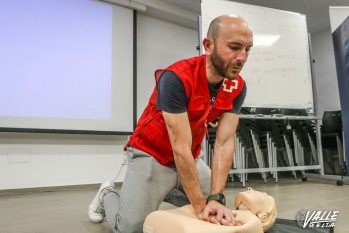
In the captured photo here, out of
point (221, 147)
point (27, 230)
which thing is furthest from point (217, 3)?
point (27, 230)

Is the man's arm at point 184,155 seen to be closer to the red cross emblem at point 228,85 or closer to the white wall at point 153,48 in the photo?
the red cross emblem at point 228,85

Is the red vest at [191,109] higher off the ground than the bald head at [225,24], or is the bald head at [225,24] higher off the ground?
the bald head at [225,24]

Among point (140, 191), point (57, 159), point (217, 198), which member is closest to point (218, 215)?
point (217, 198)

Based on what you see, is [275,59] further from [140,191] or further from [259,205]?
[140,191]

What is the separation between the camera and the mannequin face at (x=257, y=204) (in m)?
1.07

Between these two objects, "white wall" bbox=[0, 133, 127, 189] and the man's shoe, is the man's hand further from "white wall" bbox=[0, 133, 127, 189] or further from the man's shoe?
"white wall" bbox=[0, 133, 127, 189]

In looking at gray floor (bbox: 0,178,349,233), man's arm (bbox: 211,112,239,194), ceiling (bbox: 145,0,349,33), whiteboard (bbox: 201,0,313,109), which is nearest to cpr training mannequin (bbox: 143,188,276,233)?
man's arm (bbox: 211,112,239,194)

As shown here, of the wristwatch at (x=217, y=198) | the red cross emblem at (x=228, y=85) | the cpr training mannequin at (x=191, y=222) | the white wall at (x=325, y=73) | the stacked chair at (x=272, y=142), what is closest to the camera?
the cpr training mannequin at (x=191, y=222)

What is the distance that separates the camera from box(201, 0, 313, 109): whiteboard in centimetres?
276

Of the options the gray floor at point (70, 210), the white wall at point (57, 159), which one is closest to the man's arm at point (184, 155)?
the gray floor at point (70, 210)

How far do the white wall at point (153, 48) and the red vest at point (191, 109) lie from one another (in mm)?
2321

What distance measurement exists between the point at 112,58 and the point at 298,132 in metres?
2.47

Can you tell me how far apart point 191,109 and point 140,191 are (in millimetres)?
390

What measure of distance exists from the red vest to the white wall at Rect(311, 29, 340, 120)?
12.3 ft
